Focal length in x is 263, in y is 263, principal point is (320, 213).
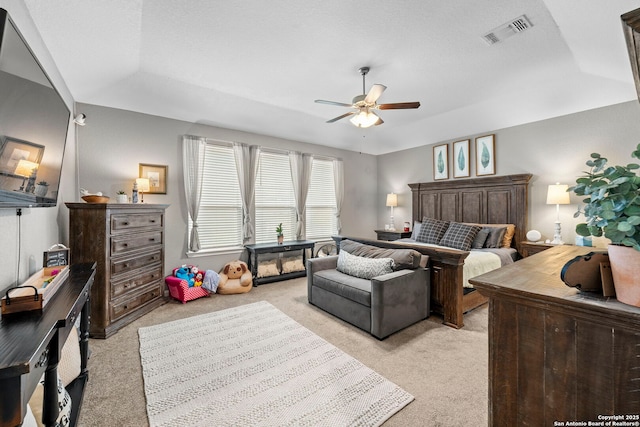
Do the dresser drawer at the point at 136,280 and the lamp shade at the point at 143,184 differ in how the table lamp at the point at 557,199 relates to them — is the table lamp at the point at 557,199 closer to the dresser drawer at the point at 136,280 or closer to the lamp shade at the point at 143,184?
the dresser drawer at the point at 136,280

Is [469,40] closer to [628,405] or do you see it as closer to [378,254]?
[378,254]

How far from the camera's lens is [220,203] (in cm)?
459

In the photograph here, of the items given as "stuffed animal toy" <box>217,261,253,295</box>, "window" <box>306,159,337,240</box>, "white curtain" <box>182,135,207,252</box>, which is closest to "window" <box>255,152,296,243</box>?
"window" <box>306,159,337,240</box>

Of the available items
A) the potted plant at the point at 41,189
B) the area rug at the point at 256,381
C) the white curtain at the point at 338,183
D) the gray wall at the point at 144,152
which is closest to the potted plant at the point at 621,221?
the area rug at the point at 256,381

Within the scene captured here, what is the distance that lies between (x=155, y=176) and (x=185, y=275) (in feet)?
5.14

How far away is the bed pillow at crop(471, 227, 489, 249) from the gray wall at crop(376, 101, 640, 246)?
767mm

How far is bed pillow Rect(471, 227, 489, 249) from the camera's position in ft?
14.1

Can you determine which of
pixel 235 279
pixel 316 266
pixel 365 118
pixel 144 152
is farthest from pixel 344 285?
pixel 144 152

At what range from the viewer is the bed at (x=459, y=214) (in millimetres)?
2895

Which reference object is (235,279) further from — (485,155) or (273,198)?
(485,155)

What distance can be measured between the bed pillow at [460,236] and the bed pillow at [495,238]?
0.20 m

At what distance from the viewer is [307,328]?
2879 millimetres

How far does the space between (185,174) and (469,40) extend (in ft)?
13.4

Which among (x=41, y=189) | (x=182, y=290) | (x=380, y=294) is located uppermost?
(x=41, y=189)
